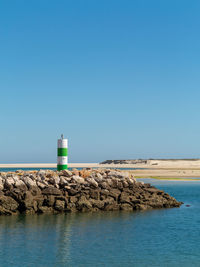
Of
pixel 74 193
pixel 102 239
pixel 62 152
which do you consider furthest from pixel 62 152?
pixel 102 239

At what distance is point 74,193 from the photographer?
87.1ft

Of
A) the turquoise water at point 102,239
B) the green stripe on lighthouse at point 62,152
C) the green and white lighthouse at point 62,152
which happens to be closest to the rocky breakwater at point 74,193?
the turquoise water at point 102,239

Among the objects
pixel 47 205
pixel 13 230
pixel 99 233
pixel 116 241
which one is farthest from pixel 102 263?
pixel 47 205

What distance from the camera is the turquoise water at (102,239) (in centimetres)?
1507

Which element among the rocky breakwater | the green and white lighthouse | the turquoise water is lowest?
the turquoise water

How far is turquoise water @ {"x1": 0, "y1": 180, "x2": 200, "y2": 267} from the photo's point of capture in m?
15.1

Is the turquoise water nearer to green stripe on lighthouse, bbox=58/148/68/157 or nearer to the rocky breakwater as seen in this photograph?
the rocky breakwater

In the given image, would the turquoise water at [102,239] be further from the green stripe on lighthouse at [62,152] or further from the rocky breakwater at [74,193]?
the green stripe on lighthouse at [62,152]

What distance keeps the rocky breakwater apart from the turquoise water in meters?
1.19

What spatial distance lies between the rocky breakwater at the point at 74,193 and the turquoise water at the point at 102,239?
1.19m

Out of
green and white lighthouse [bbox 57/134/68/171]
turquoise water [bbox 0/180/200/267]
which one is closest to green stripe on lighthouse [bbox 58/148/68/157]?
green and white lighthouse [bbox 57/134/68/171]

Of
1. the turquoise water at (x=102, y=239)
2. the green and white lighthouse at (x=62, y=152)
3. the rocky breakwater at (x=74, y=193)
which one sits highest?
the green and white lighthouse at (x=62, y=152)

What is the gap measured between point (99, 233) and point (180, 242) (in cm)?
387

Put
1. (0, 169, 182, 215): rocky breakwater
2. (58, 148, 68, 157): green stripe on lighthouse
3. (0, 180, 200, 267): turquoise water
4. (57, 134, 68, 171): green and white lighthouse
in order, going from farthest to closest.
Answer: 1. (58, 148, 68, 157): green stripe on lighthouse
2. (57, 134, 68, 171): green and white lighthouse
3. (0, 169, 182, 215): rocky breakwater
4. (0, 180, 200, 267): turquoise water
